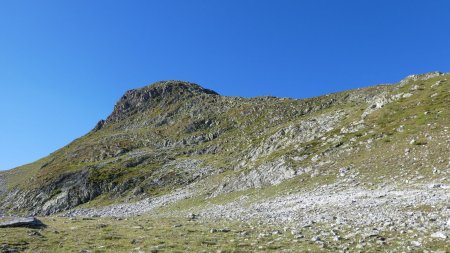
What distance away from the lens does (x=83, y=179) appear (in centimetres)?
9769

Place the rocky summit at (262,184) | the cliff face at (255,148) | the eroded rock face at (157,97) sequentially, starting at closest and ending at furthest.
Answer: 1. the rocky summit at (262,184)
2. the cliff face at (255,148)
3. the eroded rock face at (157,97)

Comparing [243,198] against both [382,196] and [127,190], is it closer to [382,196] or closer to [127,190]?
[382,196]

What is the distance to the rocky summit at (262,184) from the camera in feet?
60.0

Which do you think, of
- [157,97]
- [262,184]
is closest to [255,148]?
[262,184]

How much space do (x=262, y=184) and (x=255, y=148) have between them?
3062 centimetres

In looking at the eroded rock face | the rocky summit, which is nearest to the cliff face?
the rocky summit

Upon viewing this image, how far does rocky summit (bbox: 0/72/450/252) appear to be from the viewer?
18.3 meters

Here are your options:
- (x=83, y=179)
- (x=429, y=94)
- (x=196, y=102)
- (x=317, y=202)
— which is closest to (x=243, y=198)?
(x=317, y=202)

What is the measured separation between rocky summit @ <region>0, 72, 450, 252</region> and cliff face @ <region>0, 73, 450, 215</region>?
1.17 ft

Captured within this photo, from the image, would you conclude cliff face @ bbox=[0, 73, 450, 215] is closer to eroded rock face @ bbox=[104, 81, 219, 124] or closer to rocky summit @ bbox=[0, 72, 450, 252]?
rocky summit @ bbox=[0, 72, 450, 252]

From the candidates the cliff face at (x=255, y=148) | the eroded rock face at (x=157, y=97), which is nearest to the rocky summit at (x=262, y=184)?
the cliff face at (x=255, y=148)

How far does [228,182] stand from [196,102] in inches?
4144

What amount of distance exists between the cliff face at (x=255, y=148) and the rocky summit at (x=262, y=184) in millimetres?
355

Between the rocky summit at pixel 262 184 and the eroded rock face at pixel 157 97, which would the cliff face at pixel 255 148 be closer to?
the rocky summit at pixel 262 184
